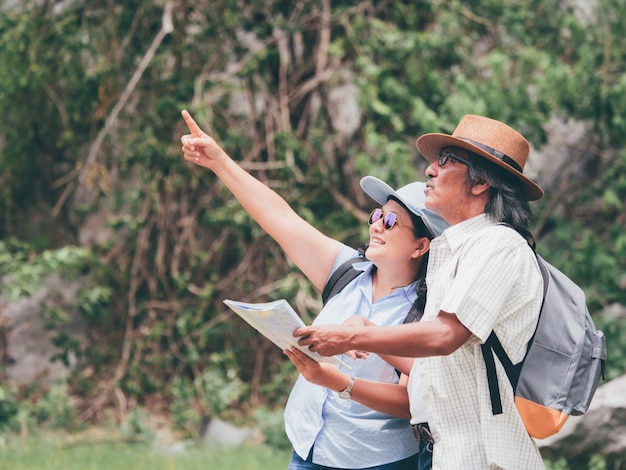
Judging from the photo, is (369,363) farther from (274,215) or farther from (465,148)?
(465,148)

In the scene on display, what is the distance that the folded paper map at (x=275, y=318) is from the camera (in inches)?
106

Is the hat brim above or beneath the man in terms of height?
above

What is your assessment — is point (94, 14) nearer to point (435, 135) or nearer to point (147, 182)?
point (147, 182)

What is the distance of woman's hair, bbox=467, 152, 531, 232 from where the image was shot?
2.92 m

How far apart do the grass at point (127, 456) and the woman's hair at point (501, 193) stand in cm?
378

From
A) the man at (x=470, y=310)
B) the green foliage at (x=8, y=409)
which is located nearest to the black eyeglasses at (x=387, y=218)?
the man at (x=470, y=310)

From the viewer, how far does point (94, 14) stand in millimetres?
9328

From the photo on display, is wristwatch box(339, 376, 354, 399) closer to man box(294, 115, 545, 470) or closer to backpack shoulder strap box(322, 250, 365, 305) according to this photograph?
man box(294, 115, 545, 470)

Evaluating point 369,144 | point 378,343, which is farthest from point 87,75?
point 378,343

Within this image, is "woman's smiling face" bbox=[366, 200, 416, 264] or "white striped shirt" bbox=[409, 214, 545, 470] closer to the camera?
"white striped shirt" bbox=[409, 214, 545, 470]

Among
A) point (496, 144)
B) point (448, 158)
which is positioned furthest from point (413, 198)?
point (496, 144)

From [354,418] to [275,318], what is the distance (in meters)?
0.68

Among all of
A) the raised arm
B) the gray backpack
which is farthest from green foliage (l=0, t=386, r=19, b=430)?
the gray backpack

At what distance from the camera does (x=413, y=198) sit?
10.9 feet
